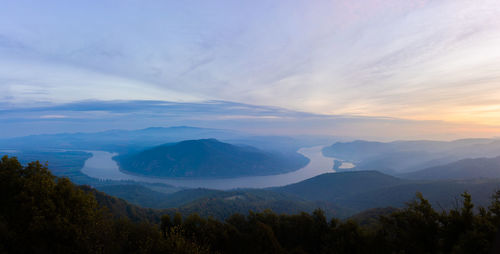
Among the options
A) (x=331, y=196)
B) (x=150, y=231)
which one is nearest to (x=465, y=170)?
(x=331, y=196)

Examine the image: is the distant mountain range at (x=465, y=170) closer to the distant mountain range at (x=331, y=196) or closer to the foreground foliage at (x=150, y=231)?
the distant mountain range at (x=331, y=196)

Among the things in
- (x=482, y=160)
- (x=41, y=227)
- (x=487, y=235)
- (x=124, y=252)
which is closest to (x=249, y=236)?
(x=124, y=252)

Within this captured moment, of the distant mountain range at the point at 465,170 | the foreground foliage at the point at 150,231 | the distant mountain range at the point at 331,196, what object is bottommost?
the distant mountain range at the point at 331,196

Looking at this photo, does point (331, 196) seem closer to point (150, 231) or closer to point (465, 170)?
point (465, 170)

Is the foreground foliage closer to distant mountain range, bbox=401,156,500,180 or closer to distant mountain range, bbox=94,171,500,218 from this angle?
distant mountain range, bbox=94,171,500,218

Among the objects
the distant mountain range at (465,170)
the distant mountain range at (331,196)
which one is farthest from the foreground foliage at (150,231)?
the distant mountain range at (465,170)

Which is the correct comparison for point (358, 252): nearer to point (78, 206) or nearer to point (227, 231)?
point (227, 231)

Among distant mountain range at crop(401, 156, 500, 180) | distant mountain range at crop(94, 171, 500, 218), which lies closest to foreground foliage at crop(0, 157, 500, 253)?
distant mountain range at crop(94, 171, 500, 218)

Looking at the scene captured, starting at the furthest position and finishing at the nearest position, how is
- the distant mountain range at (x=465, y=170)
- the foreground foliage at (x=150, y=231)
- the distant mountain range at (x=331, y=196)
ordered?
the distant mountain range at (x=465, y=170) → the distant mountain range at (x=331, y=196) → the foreground foliage at (x=150, y=231)

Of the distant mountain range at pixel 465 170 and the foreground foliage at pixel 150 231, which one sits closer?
the foreground foliage at pixel 150 231

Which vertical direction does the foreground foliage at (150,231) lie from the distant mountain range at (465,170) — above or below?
above
